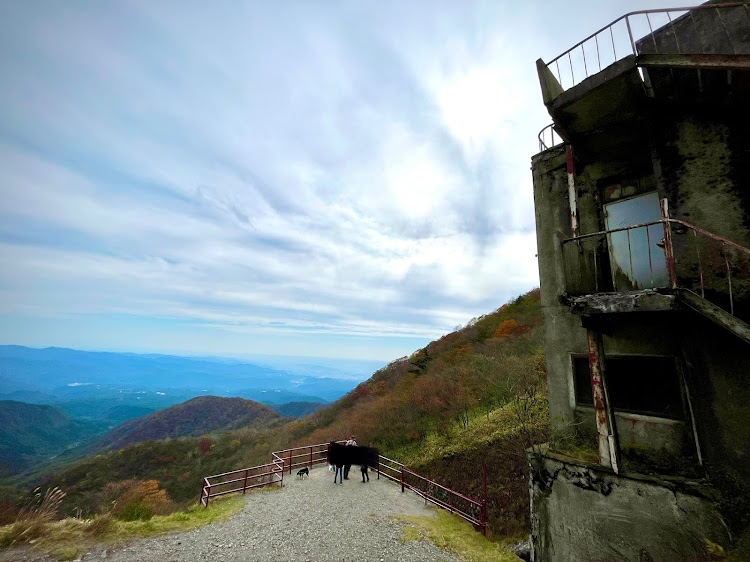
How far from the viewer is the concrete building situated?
5.02 m

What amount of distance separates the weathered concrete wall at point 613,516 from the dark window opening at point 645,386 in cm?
146

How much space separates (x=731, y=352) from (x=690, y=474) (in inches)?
82.1

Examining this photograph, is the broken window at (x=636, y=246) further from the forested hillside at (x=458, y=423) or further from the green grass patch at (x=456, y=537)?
the green grass patch at (x=456, y=537)

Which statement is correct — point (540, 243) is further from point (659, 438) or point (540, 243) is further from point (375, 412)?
point (375, 412)

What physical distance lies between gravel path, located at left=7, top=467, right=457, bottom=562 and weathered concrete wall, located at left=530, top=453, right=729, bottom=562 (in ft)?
11.2

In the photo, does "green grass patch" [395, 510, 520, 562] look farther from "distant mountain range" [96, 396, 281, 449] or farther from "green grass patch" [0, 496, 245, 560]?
"distant mountain range" [96, 396, 281, 449]

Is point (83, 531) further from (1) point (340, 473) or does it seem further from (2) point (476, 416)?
(2) point (476, 416)

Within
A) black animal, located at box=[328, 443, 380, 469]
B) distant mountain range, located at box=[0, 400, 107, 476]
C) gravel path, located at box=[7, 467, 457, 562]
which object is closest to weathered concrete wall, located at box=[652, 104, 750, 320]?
gravel path, located at box=[7, 467, 457, 562]

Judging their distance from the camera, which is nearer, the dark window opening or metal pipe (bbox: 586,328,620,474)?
metal pipe (bbox: 586,328,620,474)

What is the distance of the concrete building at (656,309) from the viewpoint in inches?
198

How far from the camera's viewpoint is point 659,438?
19.9 ft

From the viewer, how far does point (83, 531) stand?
7918 millimetres

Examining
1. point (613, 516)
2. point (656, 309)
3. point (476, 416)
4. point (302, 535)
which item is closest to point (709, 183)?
point (656, 309)

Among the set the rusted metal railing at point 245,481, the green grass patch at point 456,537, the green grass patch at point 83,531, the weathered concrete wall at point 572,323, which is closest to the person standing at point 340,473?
the rusted metal railing at point 245,481
